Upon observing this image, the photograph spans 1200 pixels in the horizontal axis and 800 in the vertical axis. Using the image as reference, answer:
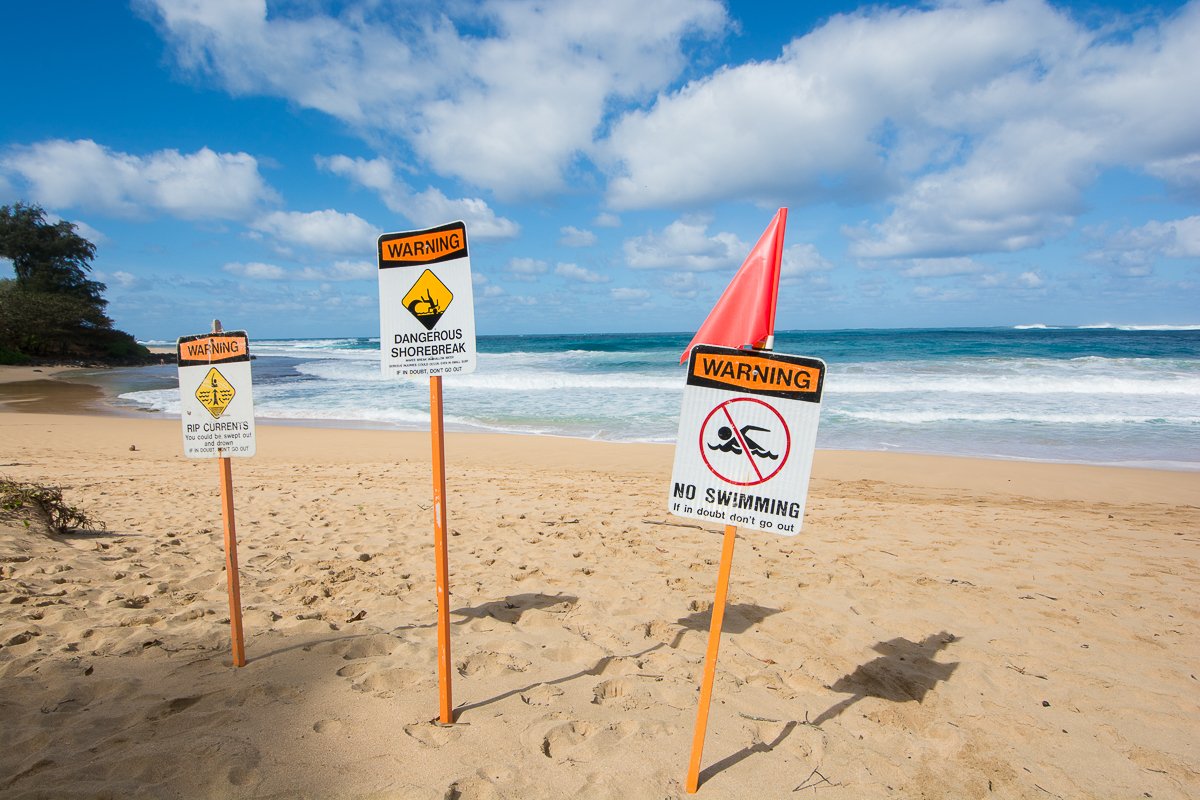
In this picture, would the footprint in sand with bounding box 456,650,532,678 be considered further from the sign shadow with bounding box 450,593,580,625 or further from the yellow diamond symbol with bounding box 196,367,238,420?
the yellow diamond symbol with bounding box 196,367,238,420

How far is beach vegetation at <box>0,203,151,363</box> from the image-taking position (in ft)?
103

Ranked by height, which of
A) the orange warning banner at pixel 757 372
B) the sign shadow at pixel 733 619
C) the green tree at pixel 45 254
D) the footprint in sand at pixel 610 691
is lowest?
the sign shadow at pixel 733 619

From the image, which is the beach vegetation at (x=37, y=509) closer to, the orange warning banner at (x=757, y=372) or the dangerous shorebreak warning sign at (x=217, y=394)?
the dangerous shorebreak warning sign at (x=217, y=394)

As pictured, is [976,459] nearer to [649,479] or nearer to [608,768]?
[649,479]

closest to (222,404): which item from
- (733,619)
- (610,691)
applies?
(610,691)

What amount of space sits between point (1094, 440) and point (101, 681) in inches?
634

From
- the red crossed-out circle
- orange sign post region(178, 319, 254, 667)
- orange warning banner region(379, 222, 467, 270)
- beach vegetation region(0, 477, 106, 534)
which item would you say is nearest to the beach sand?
beach vegetation region(0, 477, 106, 534)

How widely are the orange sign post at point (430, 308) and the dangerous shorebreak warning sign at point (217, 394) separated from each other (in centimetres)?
104

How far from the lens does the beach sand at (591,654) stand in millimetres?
2590

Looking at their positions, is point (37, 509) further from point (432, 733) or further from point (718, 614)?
point (718, 614)

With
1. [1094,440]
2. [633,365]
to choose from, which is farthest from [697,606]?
[633,365]

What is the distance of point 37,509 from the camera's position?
5.38m

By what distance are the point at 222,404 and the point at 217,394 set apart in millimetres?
65

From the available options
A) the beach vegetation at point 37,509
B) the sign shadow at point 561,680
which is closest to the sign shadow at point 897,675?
the sign shadow at point 561,680
